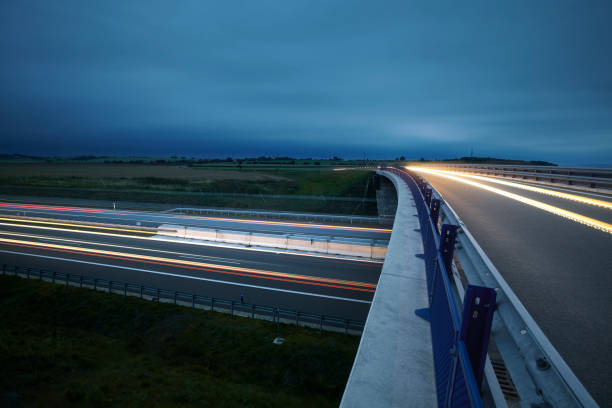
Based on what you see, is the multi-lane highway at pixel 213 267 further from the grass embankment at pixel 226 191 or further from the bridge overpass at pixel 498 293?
the grass embankment at pixel 226 191

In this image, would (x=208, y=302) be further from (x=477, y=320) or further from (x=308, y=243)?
(x=477, y=320)

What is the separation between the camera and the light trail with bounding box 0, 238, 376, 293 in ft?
52.8

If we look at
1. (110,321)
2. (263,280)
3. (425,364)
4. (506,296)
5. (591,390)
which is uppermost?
(506,296)

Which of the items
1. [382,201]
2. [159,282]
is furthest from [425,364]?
[382,201]

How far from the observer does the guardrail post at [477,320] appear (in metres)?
2.02

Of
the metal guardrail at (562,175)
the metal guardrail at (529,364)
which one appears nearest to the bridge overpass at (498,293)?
the metal guardrail at (529,364)

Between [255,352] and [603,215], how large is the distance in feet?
40.3

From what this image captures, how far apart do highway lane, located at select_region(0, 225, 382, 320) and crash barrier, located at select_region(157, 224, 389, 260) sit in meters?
0.96

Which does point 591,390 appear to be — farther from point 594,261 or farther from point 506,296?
point 594,261

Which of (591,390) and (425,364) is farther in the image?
(425,364)

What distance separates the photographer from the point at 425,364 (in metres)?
3.12

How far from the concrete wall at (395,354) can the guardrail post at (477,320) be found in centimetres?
83

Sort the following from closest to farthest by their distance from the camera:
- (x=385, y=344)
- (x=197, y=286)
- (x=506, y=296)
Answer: (x=506, y=296), (x=385, y=344), (x=197, y=286)

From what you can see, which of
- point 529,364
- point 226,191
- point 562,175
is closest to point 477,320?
point 529,364
